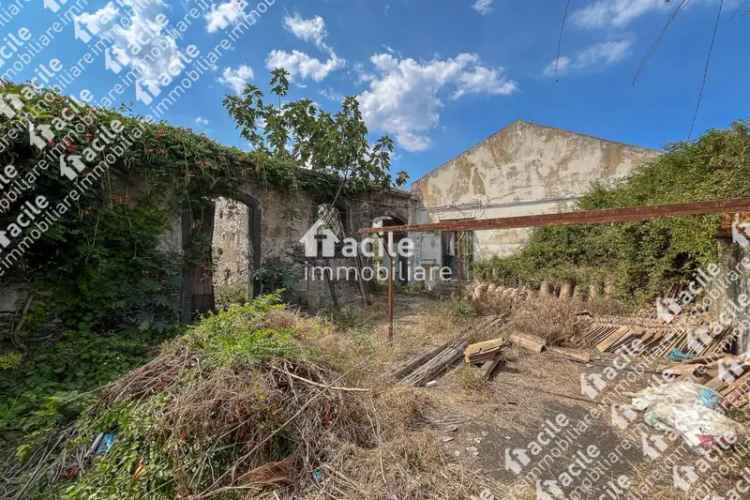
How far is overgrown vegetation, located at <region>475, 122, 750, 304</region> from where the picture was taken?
543 centimetres

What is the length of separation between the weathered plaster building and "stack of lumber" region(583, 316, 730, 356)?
4166 millimetres

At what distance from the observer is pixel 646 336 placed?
477cm

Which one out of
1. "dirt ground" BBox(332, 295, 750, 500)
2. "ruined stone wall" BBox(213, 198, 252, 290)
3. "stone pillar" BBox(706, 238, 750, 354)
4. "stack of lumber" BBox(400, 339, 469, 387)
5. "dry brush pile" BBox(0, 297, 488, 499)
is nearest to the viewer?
"dry brush pile" BBox(0, 297, 488, 499)

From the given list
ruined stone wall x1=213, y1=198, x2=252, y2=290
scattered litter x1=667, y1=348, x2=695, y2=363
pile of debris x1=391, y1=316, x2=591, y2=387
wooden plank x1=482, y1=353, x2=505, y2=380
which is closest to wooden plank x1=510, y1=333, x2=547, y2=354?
pile of debris x1=391, y1=316, x2=591, y2=387

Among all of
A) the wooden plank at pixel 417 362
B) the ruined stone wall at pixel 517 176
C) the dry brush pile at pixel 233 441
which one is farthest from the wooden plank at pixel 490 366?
the ruined stone wall at pixel 517 176

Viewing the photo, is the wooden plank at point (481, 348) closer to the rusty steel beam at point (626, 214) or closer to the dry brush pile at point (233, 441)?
the rusty steel beam at point (626, 214)

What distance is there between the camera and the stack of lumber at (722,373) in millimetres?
3002

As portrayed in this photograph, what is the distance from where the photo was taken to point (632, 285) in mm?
6441

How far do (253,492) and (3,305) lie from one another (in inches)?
154

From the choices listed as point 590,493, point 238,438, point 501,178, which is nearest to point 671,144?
point 501,178

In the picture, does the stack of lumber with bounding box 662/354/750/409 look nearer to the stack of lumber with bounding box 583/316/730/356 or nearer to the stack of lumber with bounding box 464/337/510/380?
the stack of lumber with bounding box 583/316/730/356

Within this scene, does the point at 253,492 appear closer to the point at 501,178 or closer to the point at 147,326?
the point at 147,326

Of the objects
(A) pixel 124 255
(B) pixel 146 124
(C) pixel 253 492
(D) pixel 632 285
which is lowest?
(C) pixel 253 492

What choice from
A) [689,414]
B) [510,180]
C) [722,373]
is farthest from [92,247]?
[510,180]
